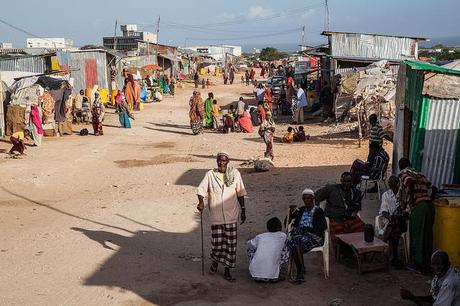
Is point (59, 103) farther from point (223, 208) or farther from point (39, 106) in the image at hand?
point (223, 208)

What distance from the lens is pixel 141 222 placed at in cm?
965

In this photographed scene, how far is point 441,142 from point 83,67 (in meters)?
22.5

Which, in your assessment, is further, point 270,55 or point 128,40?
point 270,55

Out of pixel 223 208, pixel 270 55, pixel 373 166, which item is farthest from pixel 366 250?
pixel 270 55

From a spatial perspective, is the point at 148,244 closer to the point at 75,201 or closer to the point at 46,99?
the point at 75,201

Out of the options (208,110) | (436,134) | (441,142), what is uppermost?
(436,134)

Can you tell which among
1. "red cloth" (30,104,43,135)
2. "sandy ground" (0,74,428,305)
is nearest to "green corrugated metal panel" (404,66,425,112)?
"sandy ground" (0,74,428,305)

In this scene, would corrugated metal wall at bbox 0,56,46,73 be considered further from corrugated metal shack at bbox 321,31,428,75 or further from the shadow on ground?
the shadow on ground

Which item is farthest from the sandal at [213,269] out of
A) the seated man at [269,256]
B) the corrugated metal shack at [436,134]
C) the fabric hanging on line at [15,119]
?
the fabric hanging on line at [15,119]

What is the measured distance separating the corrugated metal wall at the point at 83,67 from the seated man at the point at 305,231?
21934mm

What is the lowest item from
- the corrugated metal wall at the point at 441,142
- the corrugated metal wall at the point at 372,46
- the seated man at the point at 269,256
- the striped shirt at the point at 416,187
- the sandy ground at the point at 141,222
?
the sandy ground at the point at 141,222

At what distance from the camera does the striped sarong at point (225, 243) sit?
684cm

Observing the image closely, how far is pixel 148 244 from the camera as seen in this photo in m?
8.39

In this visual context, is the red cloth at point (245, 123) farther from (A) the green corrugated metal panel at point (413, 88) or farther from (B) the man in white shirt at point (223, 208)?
(B) the man in white shirt at point (223, 208)
